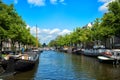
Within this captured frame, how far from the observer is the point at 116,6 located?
6825 centimetres

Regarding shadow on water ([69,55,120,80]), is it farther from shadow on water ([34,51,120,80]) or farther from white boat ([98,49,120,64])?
white boat ([98,49,120,64])

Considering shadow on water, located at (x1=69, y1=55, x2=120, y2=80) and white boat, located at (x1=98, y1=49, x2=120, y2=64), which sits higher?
white boat, located at (x1=98, y1=49, x2=120, y2=64)

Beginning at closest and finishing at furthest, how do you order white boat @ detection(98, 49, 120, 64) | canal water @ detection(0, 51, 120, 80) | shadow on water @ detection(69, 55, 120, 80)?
canal water @ detection(0, 51, 120, 80), shadow on water @ detection(69, 55, 120, 80), white boat @ detection(98, 49, 120, 64)

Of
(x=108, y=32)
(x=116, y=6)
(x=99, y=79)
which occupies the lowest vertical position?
(x=99, y=79)

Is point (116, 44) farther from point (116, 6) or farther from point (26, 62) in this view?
point (26, 62)

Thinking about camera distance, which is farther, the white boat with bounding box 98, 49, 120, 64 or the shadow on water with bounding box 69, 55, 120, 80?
the white boat with bounding box 98, 49, 120, 64

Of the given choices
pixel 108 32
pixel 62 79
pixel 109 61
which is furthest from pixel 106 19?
pixel 62 79

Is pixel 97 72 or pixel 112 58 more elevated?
pixel 112 58

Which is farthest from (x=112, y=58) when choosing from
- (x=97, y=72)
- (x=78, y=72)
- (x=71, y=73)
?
(x=71, y=73)

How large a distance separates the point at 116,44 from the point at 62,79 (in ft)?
303

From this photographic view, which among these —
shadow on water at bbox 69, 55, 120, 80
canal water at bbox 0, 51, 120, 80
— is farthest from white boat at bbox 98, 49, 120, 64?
shadow on water at bbox 69, 55, 120, 80

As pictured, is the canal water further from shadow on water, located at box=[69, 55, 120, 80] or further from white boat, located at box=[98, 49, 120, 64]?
white boat, located at box=[98, 49, 120, 64]

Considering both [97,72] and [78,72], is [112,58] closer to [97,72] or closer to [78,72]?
[97,72]

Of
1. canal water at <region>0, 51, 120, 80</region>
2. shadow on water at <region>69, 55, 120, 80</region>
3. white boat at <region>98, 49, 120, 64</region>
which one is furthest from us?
white boat at <region>98, 49, 120, 64</region>
